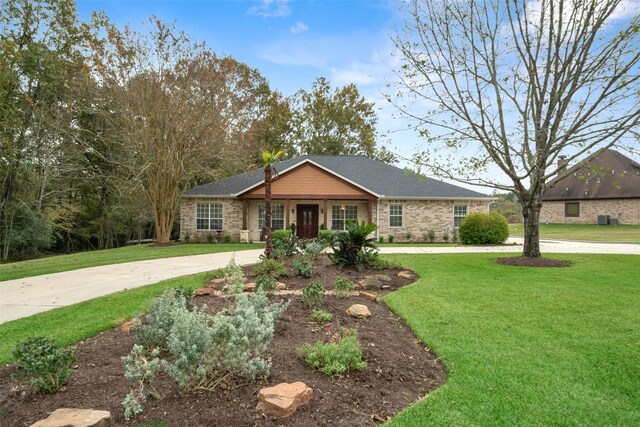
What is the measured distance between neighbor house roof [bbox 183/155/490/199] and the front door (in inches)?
95.3

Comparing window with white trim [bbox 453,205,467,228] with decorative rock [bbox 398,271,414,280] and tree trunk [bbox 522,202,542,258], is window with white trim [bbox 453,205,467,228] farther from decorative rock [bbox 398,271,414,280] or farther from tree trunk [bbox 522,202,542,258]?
decorative rock [bbox 398,271,414,280]

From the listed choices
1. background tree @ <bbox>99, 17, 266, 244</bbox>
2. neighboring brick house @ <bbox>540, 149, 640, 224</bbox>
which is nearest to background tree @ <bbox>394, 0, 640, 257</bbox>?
background tree @ <bbox>99, 17, 266, 244</bbox>

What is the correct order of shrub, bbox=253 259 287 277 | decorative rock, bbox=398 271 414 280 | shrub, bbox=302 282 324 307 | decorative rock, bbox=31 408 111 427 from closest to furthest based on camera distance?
decorative rock, bbox=31 408 111 427 → shrub, bbox=302 282 324 307 → shrub, bbox=253 259 287 277 → decorative rock, bbox=398 271 414 280

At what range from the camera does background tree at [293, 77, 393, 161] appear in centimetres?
3212

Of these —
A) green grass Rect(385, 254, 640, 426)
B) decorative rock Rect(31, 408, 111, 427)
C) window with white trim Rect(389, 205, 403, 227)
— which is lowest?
green grass Rect(385, 254, 640, 426)

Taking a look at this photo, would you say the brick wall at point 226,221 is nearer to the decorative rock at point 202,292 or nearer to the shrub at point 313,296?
the decorative rock at point 202,292

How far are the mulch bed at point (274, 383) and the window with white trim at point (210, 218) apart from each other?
1641 cm

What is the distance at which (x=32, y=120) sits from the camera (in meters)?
17.7

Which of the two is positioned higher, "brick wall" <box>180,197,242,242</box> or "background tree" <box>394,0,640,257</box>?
"background tree" <box>394,0,640,257</box>

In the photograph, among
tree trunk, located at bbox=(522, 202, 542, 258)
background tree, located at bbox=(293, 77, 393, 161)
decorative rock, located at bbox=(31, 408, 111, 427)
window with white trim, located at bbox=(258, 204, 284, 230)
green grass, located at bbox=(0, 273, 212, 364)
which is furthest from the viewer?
background tree, located at bbox=(293, 77, 393, 161)

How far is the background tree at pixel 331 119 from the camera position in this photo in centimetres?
3212

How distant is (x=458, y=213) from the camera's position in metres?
20.1

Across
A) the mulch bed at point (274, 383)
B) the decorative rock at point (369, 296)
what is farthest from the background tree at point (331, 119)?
the mulch bed at point (274, 383)

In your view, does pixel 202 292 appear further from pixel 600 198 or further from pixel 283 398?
pixel 600 198
